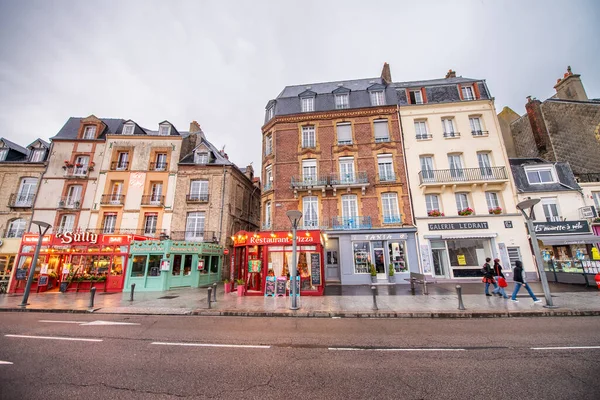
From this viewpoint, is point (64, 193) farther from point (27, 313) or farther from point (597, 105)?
point (597, 105)

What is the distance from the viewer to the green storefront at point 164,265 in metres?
14.8

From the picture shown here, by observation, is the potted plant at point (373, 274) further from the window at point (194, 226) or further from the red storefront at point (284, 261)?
the window at point (194, 226)

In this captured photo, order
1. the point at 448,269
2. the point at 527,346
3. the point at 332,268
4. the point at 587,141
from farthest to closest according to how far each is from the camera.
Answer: the point at 587,141, the point at 332,268, the point at 448,269, the point at 527,346

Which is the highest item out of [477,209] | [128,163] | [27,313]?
[128,163]

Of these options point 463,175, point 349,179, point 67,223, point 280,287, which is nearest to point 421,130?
point 463,175

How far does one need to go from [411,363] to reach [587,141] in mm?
26860

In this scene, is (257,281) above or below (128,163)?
below

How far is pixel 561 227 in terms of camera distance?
1549 centimetres

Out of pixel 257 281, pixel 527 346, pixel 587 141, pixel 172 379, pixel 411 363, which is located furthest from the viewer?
pixel 587 141

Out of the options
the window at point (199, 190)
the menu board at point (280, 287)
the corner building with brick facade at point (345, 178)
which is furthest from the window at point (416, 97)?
the window at point (199, 190)

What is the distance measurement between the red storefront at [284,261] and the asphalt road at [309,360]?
5.04 m

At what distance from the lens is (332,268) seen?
1681cm

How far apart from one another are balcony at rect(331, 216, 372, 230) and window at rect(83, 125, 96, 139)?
74.1 feet

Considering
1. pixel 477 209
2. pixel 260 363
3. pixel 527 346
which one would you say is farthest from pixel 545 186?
pixel 260 363
